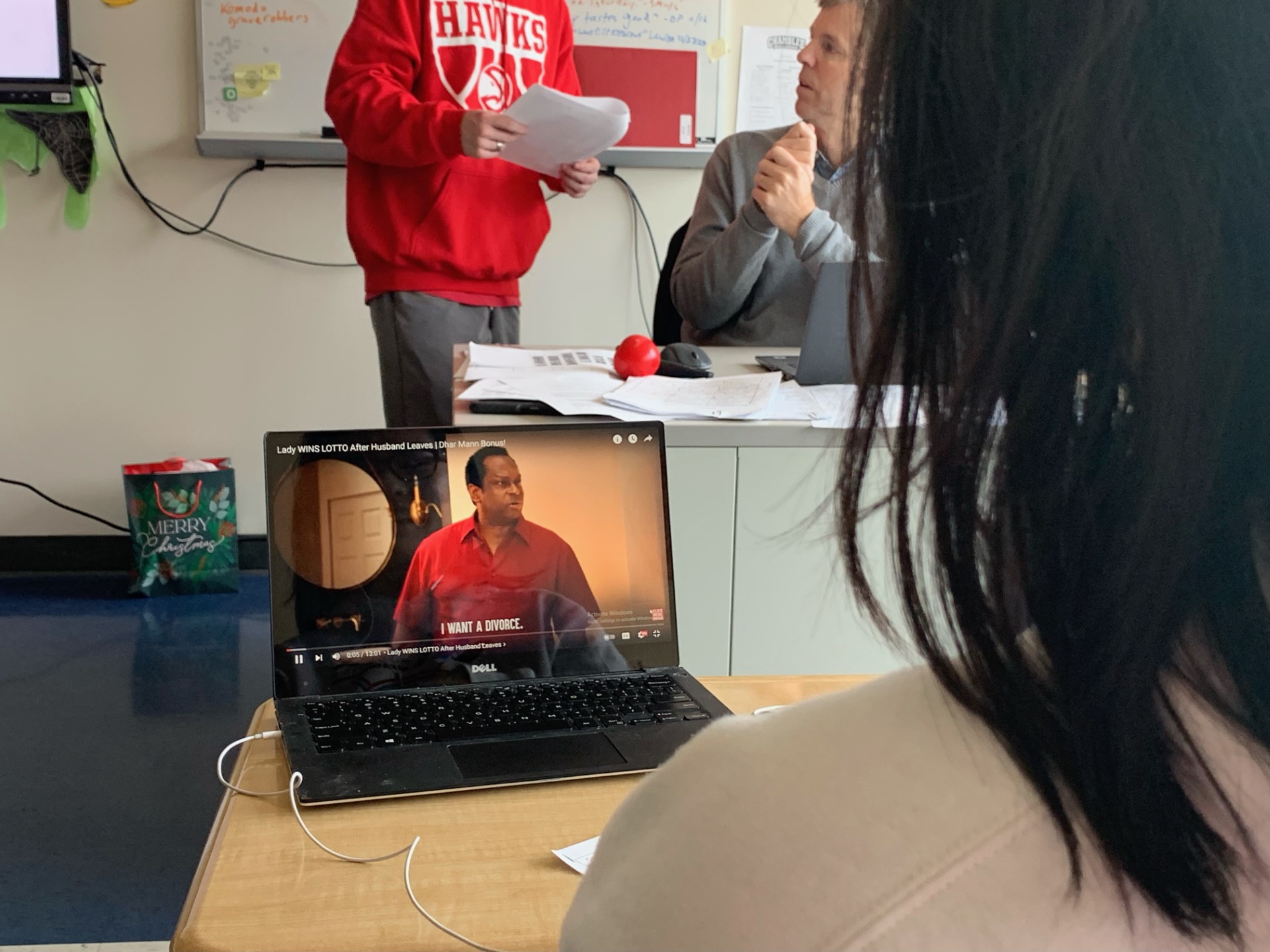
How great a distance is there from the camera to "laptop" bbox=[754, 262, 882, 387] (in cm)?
138

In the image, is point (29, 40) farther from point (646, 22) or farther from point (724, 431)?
point (724, 431)

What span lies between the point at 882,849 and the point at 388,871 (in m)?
0.39

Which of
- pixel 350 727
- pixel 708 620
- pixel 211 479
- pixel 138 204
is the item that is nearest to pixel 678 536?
pixel 708 620

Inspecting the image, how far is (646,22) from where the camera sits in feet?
9.98

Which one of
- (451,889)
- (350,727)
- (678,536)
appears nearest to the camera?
(451,889)

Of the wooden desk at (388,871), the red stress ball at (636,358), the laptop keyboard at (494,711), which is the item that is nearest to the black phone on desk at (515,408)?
the red stress ball at (636,358)

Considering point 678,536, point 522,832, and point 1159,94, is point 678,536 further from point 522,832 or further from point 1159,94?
point 1159,94

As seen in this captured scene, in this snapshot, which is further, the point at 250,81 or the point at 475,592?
the point at 250,81

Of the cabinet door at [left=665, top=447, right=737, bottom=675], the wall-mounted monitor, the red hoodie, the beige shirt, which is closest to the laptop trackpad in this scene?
the beige shirt

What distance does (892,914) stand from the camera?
283 mm

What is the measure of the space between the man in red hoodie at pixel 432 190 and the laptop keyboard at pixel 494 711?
1300 millimetres

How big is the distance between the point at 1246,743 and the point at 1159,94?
0.18 meters

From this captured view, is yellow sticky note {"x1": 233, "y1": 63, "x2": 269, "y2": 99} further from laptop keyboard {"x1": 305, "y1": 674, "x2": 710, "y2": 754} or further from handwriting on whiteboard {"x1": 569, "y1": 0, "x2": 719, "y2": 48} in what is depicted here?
laptop keyboard {"x1": 305, "y1": 674, "x2": 710, "y2": 754}

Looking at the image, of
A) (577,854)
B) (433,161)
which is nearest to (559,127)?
(433,161)
